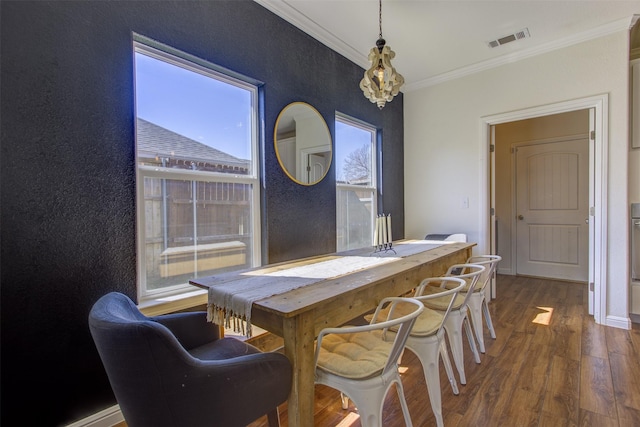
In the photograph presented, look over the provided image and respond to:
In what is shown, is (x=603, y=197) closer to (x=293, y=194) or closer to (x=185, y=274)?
(x=293, y=194)

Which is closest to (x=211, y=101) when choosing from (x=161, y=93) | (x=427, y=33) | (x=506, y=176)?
(x=161, y=93)

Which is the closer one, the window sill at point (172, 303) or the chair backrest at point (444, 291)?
the chair backrest at point (444, 291)

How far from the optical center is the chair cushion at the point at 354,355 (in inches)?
47.9

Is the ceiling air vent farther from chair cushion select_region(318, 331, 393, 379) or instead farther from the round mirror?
chair cushion select_region(318, 331, 393, 379)

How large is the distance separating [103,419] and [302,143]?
2193mm

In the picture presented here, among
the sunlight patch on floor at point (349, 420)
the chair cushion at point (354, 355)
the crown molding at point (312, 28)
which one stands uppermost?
the crown molding at point (312, 28)

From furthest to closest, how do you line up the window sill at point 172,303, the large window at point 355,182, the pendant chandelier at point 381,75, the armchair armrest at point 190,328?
the large window at point 355,182, the pendant chandelier at point 381,75, the window sill at point 172,303, the armchair armrest at point 190,328

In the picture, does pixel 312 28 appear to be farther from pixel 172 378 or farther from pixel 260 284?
pixel 172 378

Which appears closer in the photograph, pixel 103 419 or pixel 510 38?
pixel 103 419

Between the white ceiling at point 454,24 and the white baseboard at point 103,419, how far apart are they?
9.08 ft

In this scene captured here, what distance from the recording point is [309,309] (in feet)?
3.86

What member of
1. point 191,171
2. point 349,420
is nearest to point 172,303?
point 191,171

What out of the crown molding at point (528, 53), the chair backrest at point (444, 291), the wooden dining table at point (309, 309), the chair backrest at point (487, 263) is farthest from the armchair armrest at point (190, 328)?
the crown molding at point (528, 53)

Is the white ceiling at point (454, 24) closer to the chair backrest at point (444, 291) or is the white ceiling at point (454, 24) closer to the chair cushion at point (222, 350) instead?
the chair backrest at point (444, 291)
